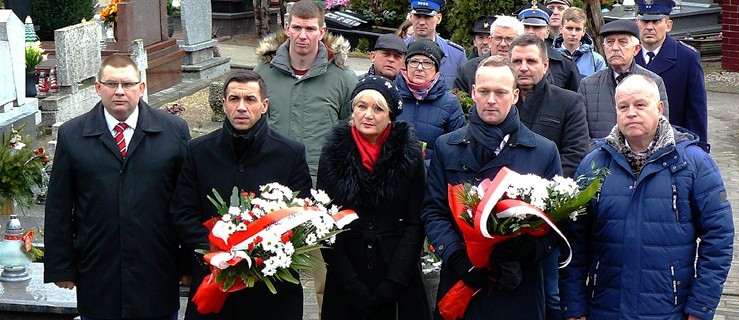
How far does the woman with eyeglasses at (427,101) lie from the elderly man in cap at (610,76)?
105 centimetres

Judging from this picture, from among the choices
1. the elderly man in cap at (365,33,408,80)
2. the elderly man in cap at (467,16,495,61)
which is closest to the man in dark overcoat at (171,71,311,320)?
the elderly man in cap at (365,33,408,80)

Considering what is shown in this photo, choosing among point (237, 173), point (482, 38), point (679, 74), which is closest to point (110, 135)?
point (237, 173)

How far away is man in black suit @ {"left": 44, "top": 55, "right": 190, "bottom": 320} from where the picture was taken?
5902 mm

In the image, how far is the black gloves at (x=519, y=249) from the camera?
5.40 m

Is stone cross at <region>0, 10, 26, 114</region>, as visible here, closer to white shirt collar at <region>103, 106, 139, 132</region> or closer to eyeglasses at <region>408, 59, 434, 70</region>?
white shirt collar at <region>103, 106, 139, 132</region>

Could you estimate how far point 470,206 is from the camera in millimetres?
5367

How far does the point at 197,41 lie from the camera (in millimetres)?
18750

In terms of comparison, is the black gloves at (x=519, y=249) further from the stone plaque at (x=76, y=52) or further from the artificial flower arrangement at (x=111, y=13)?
the artificial flower arrangement at (x=111, y=13)

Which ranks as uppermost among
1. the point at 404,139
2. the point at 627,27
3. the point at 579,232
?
the point at 627,27

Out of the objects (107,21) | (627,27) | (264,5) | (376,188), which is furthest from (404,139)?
(264,5)

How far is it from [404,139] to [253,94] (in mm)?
830

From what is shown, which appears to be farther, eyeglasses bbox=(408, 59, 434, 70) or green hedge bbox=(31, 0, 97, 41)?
green hedge bbox=(31, 0, 97, 41)

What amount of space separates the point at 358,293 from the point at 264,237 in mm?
825

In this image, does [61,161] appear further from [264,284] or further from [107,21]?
[107,21]
